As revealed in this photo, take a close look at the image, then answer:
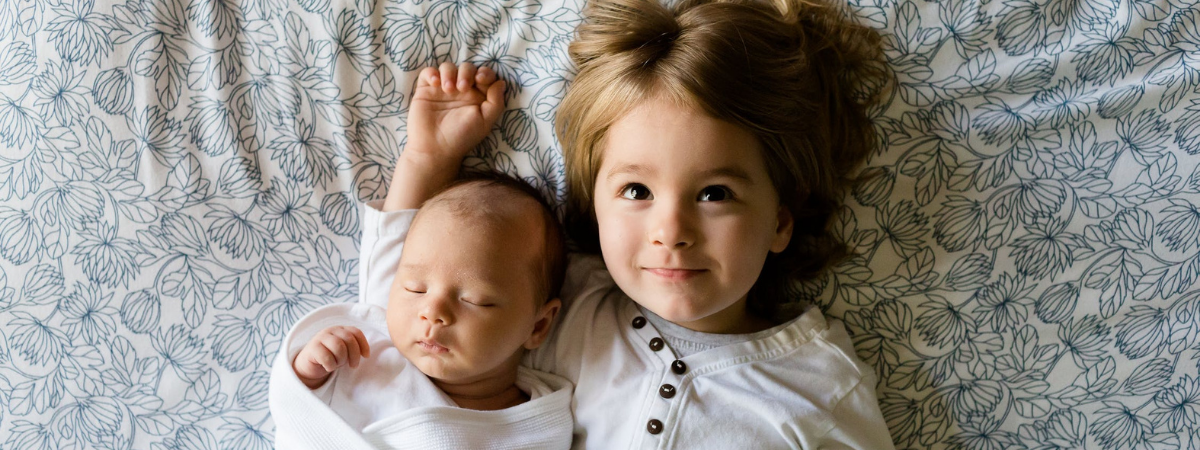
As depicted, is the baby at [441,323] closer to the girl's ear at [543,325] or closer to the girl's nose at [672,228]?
the girl's ear at [543,325]

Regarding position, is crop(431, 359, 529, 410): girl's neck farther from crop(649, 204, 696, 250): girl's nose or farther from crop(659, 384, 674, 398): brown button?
crop(649, 204, 696, 250): girl's nose

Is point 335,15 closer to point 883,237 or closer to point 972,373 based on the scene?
point 883,237

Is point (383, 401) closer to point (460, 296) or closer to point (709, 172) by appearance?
point (460, 296)

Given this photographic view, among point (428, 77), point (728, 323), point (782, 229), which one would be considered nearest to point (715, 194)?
point (782, 229)

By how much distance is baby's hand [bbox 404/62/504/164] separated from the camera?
1242 mm

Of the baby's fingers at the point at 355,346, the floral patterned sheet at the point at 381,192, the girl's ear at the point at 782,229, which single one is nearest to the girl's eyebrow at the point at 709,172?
the girl's ear at the point at 782,229

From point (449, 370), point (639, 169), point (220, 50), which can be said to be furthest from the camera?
point (220, 50)

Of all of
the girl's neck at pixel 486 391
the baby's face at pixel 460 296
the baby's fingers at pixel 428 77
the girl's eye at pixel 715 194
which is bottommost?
the girl's neck at pixel 486 391

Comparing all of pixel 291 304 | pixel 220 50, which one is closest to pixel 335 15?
pixel 220 50

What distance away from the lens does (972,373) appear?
1.26 m

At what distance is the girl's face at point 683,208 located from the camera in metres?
1.02

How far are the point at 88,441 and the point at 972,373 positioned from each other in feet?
4.82

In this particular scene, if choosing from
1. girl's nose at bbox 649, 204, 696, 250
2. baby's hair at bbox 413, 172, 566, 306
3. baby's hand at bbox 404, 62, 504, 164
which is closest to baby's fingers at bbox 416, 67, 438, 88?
baby's hand at bbox 404, 62, 504, 164

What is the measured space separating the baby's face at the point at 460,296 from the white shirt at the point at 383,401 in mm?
61
